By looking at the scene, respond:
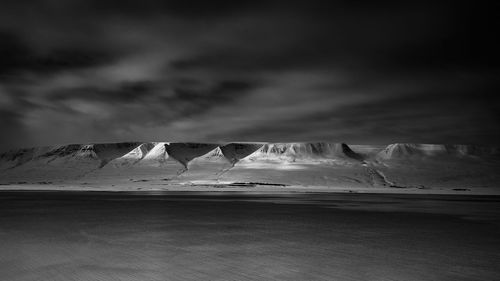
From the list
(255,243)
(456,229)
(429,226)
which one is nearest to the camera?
(255,243)

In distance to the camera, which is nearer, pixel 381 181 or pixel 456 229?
pixel 456 229

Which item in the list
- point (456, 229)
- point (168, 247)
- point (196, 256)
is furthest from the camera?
point (456, 229)

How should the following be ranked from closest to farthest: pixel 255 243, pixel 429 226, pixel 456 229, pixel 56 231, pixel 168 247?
pixel 168 247
pixel 255 243
pixel 56 231
pixel 456 229
pixel 429 226

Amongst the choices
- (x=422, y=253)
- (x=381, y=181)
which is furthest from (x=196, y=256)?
(x=381, y=181)

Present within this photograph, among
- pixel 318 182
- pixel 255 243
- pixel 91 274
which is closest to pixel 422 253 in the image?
pixel 255 243

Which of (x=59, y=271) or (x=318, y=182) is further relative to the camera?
(x=318, y=182)

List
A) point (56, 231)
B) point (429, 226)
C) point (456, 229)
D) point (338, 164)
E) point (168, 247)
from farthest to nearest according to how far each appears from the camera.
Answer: point (338, 164) → point (429, 226) → point (456, 229) → point (56, 231) → point (168, 247)

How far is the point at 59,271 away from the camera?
470 inches

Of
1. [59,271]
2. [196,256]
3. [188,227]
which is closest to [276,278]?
[196,256]

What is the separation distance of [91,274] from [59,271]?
1040 millimetres

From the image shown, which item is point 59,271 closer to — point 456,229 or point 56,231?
point 56,231

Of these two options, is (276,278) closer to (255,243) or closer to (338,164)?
(255,243)

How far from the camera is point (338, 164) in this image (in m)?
196

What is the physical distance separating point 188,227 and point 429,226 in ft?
45.8
